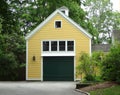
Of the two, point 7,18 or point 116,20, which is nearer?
point 7,18

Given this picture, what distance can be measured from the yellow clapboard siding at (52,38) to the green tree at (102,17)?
32325 millimetres

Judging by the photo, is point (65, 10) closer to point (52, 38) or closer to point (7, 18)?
point (52, 38)

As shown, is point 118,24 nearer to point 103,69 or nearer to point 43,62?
point 43,62

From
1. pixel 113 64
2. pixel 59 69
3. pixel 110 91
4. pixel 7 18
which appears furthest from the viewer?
pixel 59 69

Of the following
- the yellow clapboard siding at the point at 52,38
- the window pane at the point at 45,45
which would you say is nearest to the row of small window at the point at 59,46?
the window pane at the point at 45,45

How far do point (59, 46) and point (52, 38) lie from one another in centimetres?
115

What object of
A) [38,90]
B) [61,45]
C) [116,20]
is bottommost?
[38,90]

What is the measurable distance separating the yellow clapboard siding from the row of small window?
43 centimetres

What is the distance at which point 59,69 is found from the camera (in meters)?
40.7

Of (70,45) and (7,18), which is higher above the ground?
(7,18)

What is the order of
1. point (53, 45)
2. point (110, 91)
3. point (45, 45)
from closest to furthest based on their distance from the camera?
point (110, 91), point (53, 45), point (45, 45)

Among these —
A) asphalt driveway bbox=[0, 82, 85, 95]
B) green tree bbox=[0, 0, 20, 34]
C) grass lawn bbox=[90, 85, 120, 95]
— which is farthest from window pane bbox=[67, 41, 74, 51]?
grass lawn bbox=[90, 85, 120, 95]

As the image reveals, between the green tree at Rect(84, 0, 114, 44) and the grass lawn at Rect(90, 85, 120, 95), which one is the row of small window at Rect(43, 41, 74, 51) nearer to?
the grass lawn at Rect(90, 85, 120, 95)

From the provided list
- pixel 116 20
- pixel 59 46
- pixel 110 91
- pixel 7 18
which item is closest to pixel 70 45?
pixel 59 46
